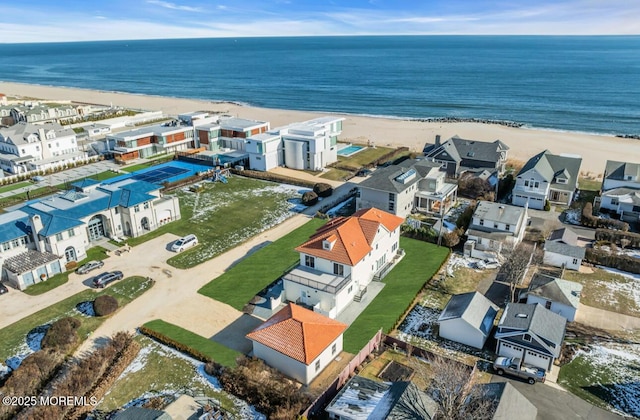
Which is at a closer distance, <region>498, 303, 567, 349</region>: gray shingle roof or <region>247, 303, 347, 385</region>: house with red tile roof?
<region>247, 303, 347, 385</region>: house with red tile roof

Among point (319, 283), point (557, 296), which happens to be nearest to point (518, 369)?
point (557, 296)

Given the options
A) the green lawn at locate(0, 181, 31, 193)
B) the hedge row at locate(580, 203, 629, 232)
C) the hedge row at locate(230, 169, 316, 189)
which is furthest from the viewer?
the hedge row at locate(230, 169, 316, 189)

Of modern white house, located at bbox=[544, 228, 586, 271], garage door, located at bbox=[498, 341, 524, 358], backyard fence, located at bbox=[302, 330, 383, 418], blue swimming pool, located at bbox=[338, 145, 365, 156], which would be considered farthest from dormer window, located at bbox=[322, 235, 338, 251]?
blue swimming pool, located at bbox=[338, 145, 365, 156]

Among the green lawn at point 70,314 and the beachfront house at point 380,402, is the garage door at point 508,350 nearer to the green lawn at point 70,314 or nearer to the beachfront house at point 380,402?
the beachfront house at point 380,402

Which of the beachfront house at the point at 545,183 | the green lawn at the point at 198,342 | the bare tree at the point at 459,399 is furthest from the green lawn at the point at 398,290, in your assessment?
the beachfront house at the point at 545,183

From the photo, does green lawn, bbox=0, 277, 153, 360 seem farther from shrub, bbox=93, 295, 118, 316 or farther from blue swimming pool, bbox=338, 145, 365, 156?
blue swimming pool, bbox=338, 145, 365, 156

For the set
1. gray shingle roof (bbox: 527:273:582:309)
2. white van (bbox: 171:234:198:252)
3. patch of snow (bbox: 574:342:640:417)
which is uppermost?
gray shingle roof (bbox: 527:273:582:309)
